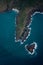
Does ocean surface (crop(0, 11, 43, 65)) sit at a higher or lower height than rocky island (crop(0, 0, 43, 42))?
lower

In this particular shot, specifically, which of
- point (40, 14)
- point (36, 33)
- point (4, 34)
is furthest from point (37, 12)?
point (4, 34)

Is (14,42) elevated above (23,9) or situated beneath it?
situated beneath

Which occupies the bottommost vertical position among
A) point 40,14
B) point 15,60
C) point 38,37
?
point 15,60

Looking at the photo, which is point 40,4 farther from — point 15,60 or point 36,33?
point 15,60

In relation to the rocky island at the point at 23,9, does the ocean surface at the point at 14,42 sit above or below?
below
